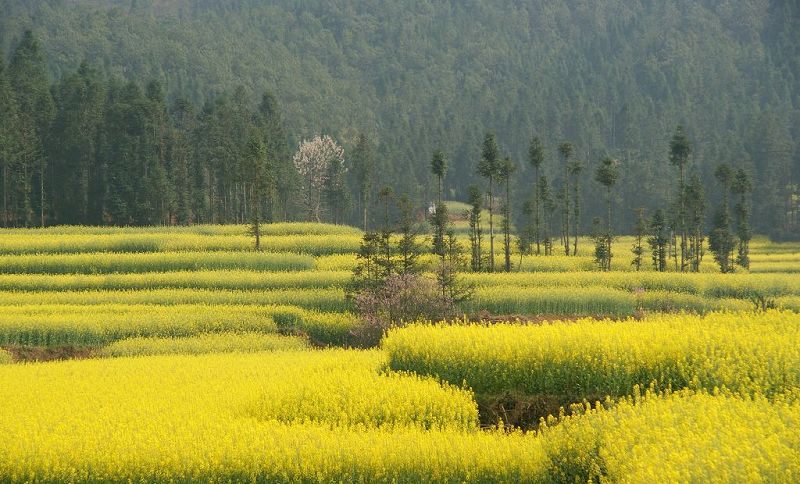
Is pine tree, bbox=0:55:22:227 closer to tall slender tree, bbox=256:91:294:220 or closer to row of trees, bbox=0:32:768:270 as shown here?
row of trees, bbox=0:32:768:270

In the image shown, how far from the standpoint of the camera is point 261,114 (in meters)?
113

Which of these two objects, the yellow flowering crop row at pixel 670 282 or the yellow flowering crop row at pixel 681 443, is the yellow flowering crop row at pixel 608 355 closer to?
the yellow flowering crop row at pixel 681 443

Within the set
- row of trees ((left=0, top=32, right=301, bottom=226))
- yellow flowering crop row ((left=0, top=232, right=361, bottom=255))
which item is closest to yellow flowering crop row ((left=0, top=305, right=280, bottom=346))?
yellow flowering crop row ((left=0, top=232, right=361, bottom=255))

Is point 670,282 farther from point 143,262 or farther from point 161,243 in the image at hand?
point 161,243

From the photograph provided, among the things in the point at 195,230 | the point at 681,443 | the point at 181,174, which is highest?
the point at 181,174

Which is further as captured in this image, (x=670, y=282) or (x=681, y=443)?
(x=670, y=282)

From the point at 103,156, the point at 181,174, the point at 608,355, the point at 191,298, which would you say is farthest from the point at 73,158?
the point at 608,355

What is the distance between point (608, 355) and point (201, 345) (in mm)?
22230

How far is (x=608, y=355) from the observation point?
21.5 m

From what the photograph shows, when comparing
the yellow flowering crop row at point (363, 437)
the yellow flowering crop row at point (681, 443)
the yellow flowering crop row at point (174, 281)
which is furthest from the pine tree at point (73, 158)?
the yellow flowering crop row at point (681, 443)

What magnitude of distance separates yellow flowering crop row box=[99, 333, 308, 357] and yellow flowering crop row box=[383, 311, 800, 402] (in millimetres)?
16131

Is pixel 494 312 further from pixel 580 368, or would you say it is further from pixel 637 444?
pixel 637 444

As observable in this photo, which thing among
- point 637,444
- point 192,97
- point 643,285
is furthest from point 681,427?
point 192,97

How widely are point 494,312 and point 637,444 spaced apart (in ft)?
106
